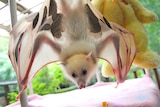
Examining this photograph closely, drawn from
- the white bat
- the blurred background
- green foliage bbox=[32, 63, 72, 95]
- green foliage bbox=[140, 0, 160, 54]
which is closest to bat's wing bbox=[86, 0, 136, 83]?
the white bat

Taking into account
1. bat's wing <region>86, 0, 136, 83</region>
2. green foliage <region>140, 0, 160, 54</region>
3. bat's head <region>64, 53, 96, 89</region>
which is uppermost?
green foliage <region>140, 0, 160, 54</region>

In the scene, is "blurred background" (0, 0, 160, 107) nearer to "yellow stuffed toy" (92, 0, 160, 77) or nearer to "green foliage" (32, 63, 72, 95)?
"green foliage" (32, 63, 72, 95)

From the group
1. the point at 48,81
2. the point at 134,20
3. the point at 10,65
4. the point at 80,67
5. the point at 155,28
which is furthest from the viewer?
the point at 48,81

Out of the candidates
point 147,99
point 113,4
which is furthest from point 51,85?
point 147,99

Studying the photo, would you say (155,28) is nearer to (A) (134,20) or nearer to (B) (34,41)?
(A) (134,20)

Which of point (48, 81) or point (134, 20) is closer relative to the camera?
point (134, 20)

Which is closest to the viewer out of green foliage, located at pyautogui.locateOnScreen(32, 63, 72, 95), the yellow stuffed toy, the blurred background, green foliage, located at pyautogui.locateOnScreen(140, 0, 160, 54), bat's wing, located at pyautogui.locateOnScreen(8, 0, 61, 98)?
bat's wing, located at pyautogui.locateOnScreen(8, 0, 61, 98)

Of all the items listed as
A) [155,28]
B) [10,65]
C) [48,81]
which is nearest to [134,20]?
[10,65]

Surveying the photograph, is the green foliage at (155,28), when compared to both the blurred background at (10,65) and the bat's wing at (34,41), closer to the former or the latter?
the blurred background at (10,65)
